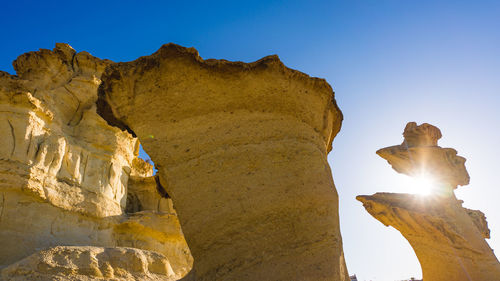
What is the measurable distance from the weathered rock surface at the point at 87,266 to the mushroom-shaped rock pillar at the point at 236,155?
126 cm

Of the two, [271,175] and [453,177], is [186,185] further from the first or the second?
[453,177]

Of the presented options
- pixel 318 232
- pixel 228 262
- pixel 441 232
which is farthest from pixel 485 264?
pixel 228 262

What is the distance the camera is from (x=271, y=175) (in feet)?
9.89

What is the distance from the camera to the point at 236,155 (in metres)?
3.08

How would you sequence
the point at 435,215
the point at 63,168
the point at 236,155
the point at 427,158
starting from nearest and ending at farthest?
the point at 236,155 < the point at 435,215 < the point at 427,158 < the point at 63,168

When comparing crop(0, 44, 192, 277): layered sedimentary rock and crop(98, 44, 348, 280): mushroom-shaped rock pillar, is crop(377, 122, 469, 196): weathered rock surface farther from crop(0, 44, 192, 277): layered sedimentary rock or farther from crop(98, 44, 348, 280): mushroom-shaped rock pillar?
crop(0, 44, 192, 277): layered sedimentary rock

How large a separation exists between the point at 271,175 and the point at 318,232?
605 mm

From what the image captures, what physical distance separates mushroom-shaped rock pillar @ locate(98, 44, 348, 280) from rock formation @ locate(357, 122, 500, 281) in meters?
4.67

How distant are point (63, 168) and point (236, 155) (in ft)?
29.6

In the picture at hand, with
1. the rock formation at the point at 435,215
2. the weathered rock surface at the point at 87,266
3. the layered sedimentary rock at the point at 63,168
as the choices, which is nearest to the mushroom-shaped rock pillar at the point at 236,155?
the weathered rock surface at the point at 87,266

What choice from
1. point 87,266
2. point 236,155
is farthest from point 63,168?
point 236,155

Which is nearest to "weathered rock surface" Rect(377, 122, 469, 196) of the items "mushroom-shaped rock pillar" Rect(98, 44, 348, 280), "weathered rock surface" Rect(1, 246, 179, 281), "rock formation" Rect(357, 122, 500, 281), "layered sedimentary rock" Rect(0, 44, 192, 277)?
"rock formation" Rect(357, 122, 500, 281)

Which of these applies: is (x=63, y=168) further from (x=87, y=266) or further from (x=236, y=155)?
(x=236, y=155)

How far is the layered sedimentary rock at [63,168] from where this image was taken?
867cm
